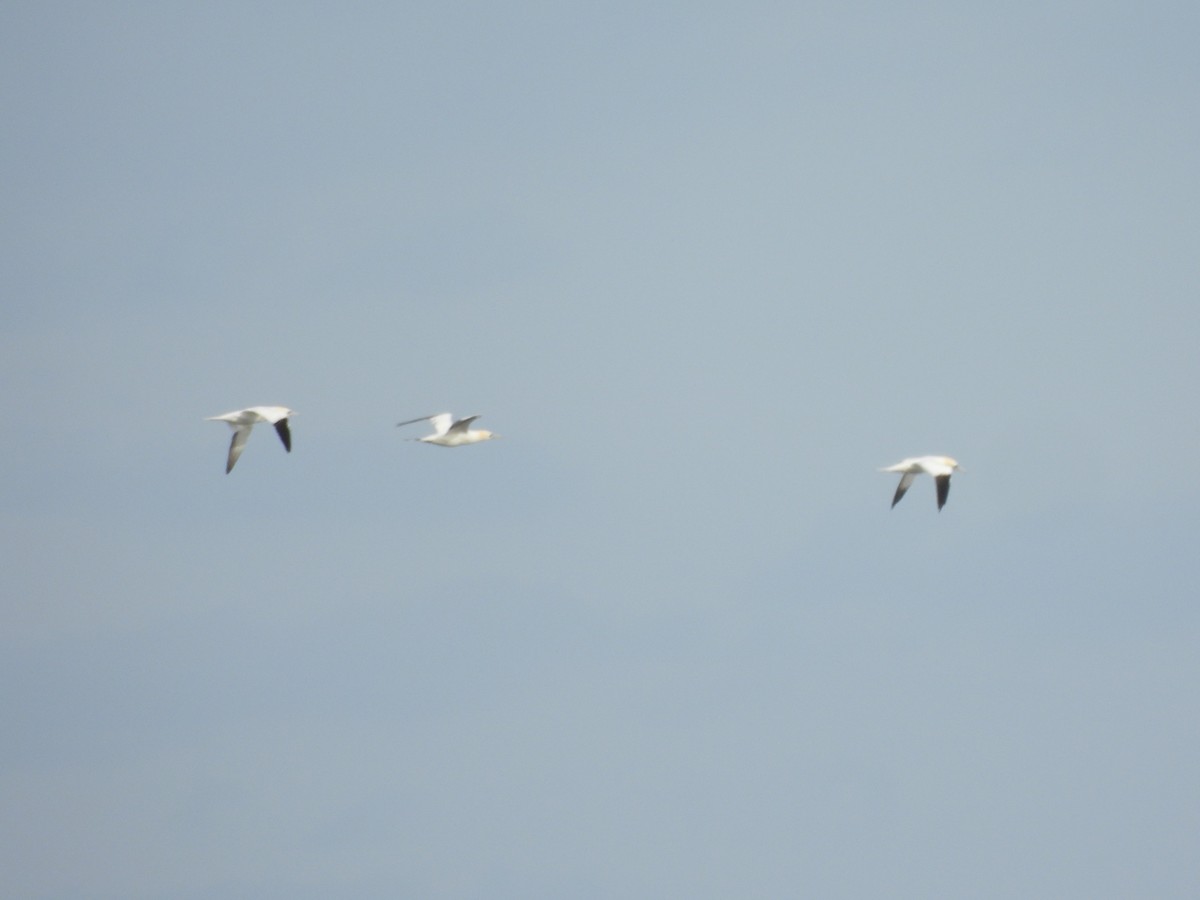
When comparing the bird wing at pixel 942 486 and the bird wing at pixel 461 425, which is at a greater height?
the bird wing at pixel 461 425

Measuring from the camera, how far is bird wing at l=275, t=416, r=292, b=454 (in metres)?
40.6

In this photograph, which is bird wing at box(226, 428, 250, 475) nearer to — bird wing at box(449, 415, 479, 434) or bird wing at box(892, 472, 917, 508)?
bird wing at box(449, 415, 479, 434)

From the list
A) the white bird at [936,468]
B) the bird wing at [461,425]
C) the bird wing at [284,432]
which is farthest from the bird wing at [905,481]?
the bird wing at [284,432]

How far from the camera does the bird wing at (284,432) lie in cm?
4062

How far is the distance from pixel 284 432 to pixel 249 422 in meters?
2.36

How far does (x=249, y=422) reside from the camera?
43125mm

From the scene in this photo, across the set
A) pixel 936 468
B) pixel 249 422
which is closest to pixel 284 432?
pixel 249 422

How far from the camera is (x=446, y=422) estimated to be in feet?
144

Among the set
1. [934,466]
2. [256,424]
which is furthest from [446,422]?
[934,466]

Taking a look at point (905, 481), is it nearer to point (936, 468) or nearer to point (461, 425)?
point (936, 468)

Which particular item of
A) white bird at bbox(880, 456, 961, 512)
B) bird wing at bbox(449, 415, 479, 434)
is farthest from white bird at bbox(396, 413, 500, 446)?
white bird at bbox(880, 456, 961, 512)

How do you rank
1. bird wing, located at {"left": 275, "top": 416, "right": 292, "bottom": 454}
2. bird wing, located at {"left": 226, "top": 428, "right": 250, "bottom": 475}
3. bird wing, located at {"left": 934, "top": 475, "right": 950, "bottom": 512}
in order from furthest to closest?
bird wing, located at {"left": 226, "top": 428, "right": 250, "bottom": 475}, bird wing, located at {"left": 934, "top": 475, "right": 950, "bottom": 512}, bird wing, located at {"left": 275, "top": 416, "right": 292, "bottom": 454}

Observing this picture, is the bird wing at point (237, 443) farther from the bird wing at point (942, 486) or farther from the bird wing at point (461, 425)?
the bird wing at point (942, 486)

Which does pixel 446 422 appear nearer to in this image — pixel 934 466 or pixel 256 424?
pixel 256 424
